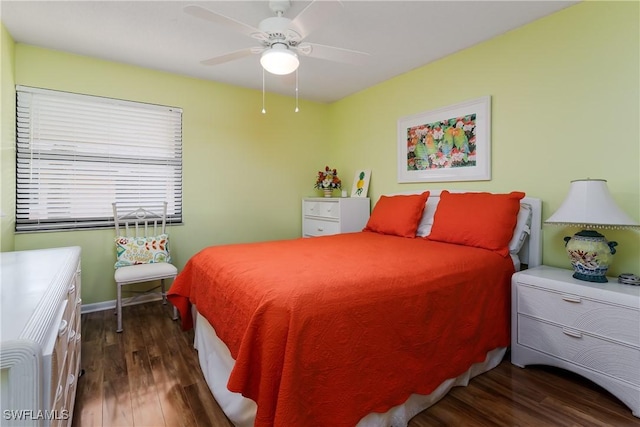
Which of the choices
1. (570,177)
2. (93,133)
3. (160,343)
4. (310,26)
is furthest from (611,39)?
(93,133)

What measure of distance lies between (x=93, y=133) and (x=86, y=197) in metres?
0.61

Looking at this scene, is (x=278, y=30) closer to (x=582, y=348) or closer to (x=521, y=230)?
(x=521, y=230)

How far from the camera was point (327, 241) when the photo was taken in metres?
2.56

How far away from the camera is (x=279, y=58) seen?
6.38 ft

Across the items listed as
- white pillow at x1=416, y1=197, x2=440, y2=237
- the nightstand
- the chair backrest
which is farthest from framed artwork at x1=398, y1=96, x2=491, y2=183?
the chair backrest

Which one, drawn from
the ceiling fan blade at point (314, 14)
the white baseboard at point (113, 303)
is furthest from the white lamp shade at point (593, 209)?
the white baseboard at point (113, 303)

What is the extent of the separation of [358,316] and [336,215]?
233cm

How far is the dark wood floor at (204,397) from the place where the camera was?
1.52 m

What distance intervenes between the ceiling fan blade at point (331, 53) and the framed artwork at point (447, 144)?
1.17m

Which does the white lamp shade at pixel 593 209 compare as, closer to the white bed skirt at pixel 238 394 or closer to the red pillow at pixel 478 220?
the red pillow at pixel 478 220

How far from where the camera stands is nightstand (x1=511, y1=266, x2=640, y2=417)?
158 centimetres

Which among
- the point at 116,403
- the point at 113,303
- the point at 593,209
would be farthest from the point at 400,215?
the point at 113,303

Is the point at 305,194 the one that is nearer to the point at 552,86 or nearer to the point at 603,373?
the point at 552,86

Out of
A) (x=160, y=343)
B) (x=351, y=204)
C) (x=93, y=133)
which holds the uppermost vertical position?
(x=93, y=133)
